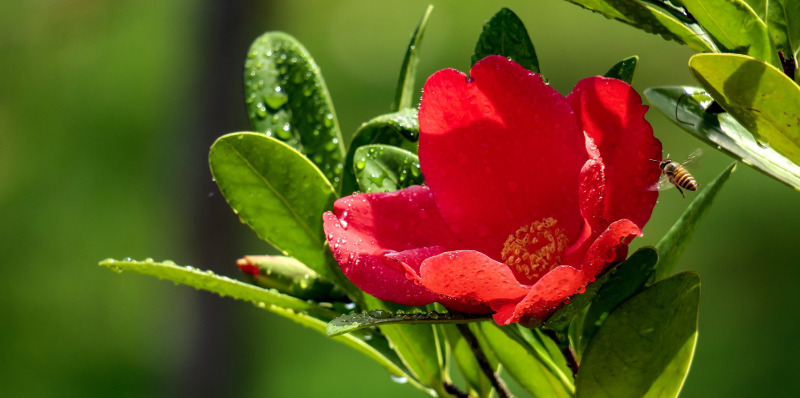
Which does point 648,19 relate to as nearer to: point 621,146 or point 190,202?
point 621,146

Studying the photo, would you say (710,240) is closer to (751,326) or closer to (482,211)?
(751,326)

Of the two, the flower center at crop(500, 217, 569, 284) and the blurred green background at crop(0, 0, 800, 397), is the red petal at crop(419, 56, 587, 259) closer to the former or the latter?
the flower center at crop(500, 217, 569, 284)

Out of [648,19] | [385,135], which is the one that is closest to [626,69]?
[648,19]

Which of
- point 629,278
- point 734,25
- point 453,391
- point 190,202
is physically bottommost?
point 190,202

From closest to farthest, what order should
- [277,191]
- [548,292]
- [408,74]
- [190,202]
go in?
[548,292]
[277,191]
[408,74]
[190,202]

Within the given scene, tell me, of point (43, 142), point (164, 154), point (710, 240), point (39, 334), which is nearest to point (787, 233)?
point (710, 240)

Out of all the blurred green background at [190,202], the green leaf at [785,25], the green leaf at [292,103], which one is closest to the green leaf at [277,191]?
the green leaf at [292,103]
